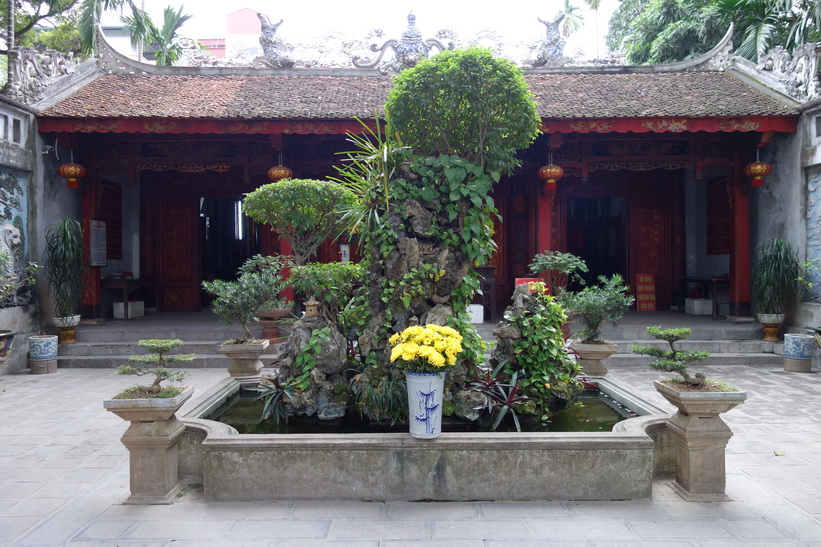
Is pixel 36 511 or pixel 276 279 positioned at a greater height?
pixel 276 279

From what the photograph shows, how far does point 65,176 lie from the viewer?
27.7ft

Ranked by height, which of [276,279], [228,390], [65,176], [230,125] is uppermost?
[230,125]

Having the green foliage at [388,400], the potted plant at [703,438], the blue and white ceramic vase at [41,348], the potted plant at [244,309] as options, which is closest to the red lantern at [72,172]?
the blue and white ceramic vase at [41,348]

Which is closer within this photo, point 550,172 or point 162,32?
point 550,172

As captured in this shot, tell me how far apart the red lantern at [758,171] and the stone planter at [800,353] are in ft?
8.77

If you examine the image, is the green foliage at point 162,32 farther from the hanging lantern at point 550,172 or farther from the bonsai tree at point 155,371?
the bonsai tree at point 155,371

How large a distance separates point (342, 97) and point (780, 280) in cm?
733

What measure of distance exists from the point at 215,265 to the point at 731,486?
1208 cm

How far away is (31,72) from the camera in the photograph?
8.44 m

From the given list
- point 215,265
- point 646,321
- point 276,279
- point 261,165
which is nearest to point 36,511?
point 276,279

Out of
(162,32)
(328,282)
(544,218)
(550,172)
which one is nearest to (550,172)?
(550,172)

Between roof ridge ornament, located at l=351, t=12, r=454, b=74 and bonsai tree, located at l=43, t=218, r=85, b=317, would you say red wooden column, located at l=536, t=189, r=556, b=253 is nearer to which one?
roof ridge ornament, located at l=351, t=12, r=454, b=74

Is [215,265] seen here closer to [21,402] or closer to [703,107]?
[21,402]

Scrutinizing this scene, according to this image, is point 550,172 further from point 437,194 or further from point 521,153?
point 437,194
